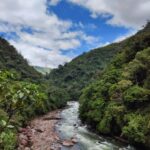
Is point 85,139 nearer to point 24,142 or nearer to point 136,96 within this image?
point 24,142

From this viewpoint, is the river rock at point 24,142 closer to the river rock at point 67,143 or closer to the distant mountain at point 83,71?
the river rock at point 67,143

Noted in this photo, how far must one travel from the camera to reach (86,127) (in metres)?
57.3

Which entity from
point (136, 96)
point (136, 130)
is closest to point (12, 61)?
point (136, 96)

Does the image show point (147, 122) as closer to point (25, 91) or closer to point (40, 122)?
point (40, 122)

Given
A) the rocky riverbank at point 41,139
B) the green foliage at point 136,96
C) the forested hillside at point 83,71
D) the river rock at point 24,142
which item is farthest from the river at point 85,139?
the forested hillside at point 83,71

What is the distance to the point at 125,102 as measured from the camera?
50938mm

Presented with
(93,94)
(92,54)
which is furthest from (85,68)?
(93,94)

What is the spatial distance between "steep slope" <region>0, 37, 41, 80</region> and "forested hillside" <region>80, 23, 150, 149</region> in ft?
141

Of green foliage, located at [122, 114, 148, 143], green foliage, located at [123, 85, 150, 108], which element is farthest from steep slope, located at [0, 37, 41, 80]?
green foliage, located at [122, 114, 148, 143]

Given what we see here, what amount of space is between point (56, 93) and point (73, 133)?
47039 millimetres

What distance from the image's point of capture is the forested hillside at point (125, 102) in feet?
141

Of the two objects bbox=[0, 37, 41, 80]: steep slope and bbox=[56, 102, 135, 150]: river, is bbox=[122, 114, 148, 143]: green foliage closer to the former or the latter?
bbox=[56, 102, 135, 150]: river

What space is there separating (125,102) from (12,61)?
65842mm

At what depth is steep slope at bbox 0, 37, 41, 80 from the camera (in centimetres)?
10375
